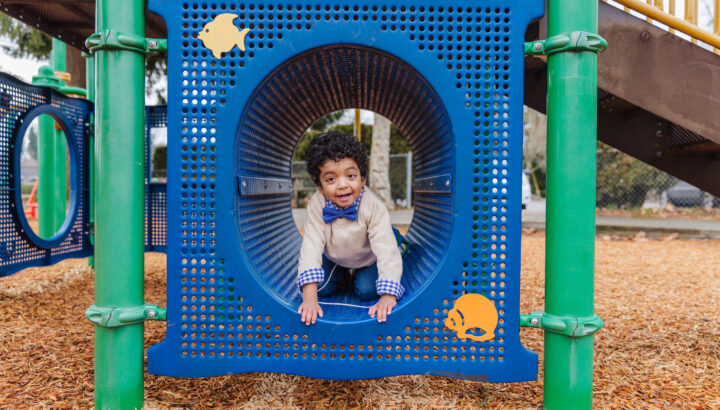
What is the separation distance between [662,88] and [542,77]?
1.00 metres

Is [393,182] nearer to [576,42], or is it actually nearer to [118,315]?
[576,42]

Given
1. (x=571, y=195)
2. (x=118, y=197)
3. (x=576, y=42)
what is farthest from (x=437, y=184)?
(x=118, y=197)

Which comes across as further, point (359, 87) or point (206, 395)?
point (359, 87)

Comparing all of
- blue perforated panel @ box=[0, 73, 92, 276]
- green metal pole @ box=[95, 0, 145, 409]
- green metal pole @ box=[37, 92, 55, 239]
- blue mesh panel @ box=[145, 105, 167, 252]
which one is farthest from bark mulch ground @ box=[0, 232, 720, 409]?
green metal pole @ box=[37, 92, 55, 239]

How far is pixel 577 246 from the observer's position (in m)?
1.98

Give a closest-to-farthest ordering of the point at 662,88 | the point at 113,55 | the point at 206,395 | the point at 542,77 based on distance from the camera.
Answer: the point at 113,55 < the point at 206,395 < the point at 662,88 < the point at 542,77

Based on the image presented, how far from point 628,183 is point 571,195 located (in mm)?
13688

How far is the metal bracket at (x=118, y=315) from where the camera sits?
1.98 m

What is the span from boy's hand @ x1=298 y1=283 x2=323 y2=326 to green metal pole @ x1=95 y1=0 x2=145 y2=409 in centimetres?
73

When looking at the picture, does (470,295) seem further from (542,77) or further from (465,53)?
(542,77)

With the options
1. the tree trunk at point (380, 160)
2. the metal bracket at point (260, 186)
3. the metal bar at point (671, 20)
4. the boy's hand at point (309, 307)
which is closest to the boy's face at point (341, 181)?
the metal bracket at point (260, 186)

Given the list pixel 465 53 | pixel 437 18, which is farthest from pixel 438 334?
pixel 437 18

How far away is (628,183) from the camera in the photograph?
45.1ft

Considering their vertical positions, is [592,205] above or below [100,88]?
below
